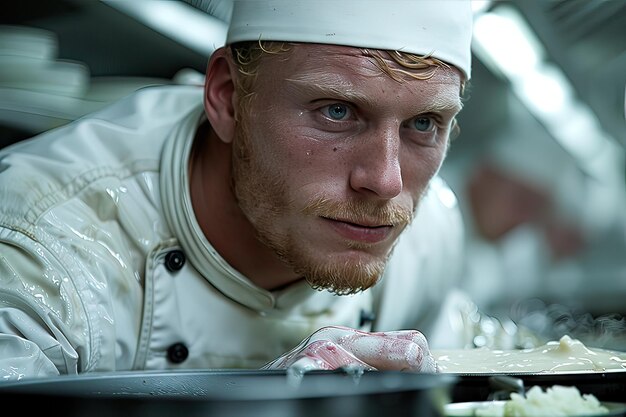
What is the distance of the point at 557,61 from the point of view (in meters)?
2.11

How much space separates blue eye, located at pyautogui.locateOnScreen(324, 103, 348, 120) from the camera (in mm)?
1171

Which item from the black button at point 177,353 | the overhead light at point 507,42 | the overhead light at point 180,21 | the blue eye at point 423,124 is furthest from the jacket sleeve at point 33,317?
the overhead light at point 507,42

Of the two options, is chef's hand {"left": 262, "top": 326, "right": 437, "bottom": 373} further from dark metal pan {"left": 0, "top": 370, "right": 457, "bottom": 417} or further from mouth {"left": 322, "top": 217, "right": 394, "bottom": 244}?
mouth {"left": 322, "top": 217, "right": 394, "bottom": 244}

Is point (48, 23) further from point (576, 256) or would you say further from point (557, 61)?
point (576, 256)

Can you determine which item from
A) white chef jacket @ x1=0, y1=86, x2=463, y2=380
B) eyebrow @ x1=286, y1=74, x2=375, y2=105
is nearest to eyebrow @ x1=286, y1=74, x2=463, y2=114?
eyebrow @ x1=286, y1=74, x2=375, y2=105

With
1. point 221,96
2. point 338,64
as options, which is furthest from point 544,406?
point 221,96

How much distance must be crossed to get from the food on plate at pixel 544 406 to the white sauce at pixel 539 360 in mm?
248

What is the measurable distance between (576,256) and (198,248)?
6.85 ft

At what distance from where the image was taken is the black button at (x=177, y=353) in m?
1.31

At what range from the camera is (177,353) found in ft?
4.32

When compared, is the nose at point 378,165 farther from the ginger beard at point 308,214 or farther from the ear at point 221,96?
the ear at point 221,96

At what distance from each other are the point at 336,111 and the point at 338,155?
0.22 ft

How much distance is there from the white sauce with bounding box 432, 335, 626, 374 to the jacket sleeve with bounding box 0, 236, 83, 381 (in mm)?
485

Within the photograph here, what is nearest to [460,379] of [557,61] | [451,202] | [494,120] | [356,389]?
[356,389]
